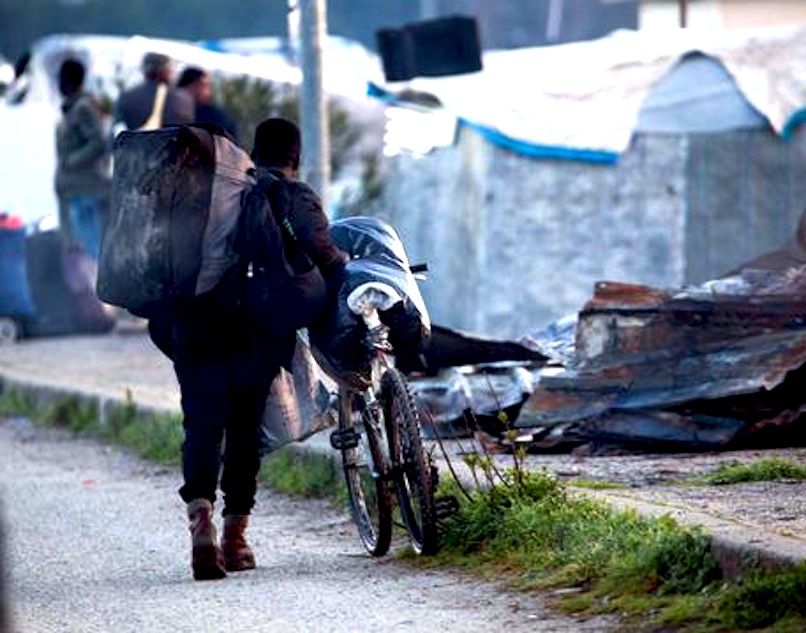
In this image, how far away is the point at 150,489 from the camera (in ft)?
37.9

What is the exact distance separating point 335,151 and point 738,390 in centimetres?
1165

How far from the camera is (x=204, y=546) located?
28.0 feet

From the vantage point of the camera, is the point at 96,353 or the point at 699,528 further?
the point at 96,353

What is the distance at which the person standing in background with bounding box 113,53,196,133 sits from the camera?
17.2 metres

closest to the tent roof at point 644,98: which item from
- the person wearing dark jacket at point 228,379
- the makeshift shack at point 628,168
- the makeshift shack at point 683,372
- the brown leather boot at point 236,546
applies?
the makeshift shack at point 628,168

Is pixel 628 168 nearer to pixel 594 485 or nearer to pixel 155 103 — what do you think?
pixel 155 103

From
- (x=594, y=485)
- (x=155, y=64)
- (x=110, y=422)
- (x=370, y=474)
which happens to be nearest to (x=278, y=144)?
(x=370, y=474)

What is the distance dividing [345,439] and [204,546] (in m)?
0.77

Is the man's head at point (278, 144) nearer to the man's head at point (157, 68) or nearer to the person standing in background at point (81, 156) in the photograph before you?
the man's head at point (157, 68)

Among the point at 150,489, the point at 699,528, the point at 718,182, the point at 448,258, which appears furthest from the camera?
the point at 448,258

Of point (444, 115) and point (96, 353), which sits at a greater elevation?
point (444, 115)

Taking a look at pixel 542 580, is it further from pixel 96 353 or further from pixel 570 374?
pixel 96 353

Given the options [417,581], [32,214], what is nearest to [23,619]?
[417,581]

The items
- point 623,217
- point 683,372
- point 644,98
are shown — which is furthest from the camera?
point 623,217
